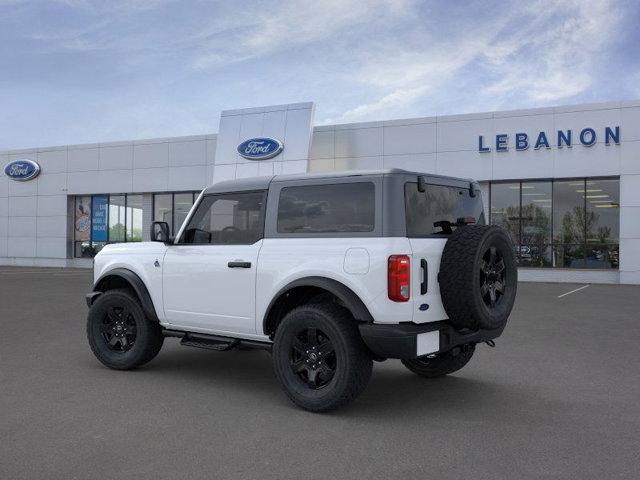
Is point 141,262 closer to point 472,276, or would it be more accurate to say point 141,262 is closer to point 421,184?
point 421,184

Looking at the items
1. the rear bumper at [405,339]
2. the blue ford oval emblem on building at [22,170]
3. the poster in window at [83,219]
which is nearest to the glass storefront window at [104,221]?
the poster in window at [83,219]

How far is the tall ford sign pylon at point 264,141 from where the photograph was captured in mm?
24906

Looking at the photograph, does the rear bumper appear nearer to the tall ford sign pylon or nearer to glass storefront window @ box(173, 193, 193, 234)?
the tall ford sign pylon

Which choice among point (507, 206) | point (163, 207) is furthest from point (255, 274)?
point (163, 207)

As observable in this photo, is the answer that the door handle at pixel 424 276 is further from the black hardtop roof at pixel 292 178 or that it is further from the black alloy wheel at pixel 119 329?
the black alloy wheel at pixel 119 329

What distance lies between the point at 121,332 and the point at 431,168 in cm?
1887

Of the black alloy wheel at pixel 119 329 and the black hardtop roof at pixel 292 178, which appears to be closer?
the black hardtop roof at pixel 292 178

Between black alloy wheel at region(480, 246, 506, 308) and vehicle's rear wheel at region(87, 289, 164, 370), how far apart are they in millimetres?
3353

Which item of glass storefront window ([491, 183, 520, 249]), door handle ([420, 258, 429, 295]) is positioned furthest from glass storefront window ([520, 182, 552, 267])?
door handle ([420, 258, 429, 295])

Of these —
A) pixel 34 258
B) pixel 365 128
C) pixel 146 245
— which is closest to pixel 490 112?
pixel 365 128

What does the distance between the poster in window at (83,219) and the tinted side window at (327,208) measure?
27945mm

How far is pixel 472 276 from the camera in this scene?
4848 millimetres

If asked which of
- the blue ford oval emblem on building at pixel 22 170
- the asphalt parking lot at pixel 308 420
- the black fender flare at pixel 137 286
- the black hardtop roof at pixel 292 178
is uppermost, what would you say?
the blue ford oval emblem on building at pixel 22 170

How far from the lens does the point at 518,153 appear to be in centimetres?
2298
